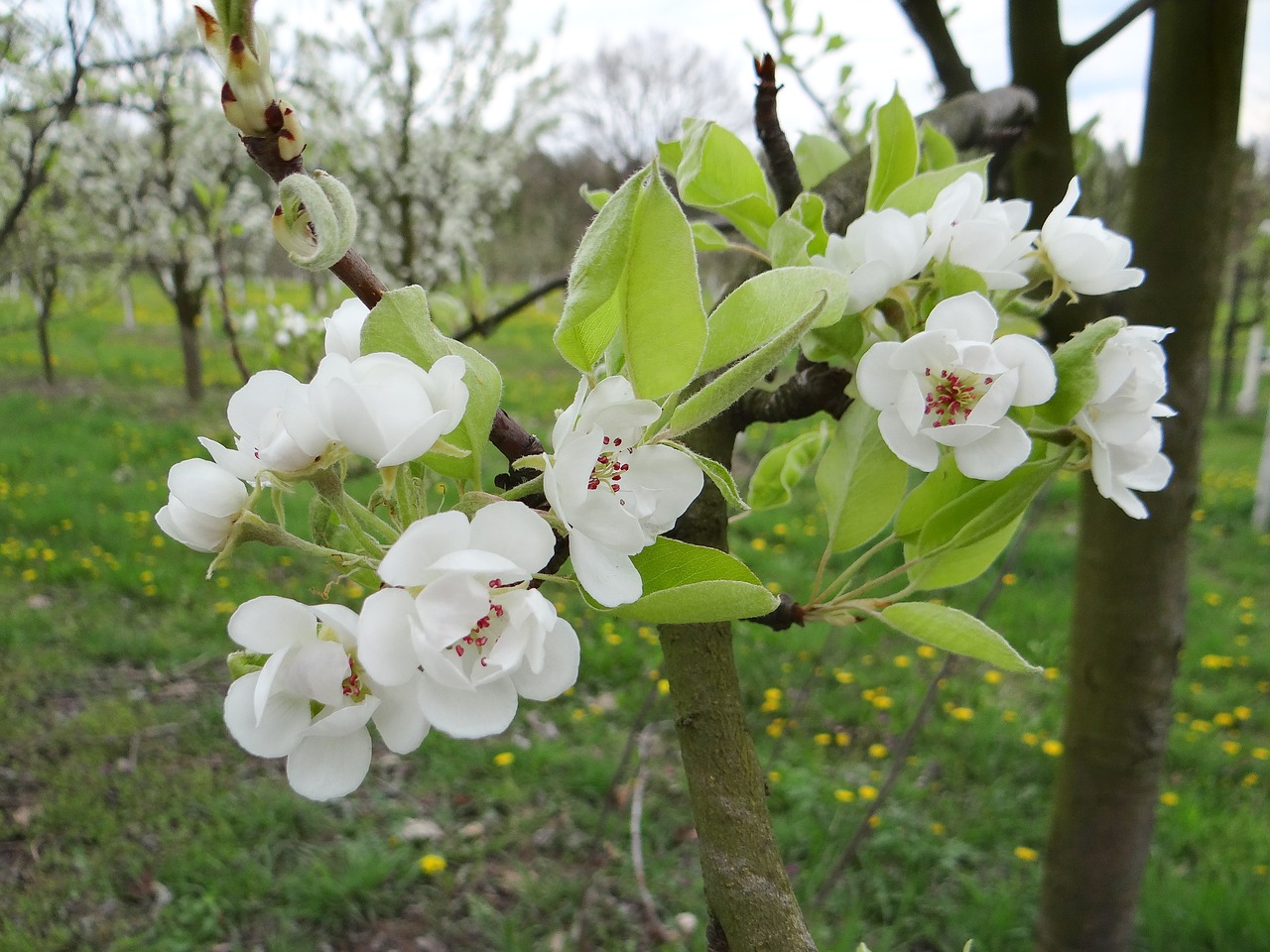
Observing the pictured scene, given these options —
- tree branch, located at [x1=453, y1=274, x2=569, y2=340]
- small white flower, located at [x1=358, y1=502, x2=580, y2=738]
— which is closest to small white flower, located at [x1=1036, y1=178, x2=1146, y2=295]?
small white flower, located at [x1=358, y1=502, x2=580, y2=738]

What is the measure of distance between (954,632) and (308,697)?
1.27 ft

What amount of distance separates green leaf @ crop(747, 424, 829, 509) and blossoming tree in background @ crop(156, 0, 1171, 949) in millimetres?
220

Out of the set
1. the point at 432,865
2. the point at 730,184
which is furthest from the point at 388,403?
the point at 432,865

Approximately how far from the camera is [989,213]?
580 mm

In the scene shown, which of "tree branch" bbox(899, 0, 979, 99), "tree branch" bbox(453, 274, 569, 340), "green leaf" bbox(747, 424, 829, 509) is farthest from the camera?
"tree branch" bbox(899, 0, 979, 99)

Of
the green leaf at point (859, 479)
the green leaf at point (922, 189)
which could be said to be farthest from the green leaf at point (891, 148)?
the green leaf at point (859, 479)

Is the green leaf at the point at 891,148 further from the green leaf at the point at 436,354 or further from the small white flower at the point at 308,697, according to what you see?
the small white flower at the point at 308,697

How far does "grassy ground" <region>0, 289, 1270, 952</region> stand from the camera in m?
2.51

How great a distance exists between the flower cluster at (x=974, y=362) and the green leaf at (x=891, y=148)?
0.10m

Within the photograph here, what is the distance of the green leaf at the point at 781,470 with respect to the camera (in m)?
0.83

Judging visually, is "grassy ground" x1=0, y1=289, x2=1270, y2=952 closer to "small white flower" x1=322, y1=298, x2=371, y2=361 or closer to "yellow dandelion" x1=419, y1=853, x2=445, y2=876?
"yellow dandelion" x1=419, y1=853, x2=445, y2=876

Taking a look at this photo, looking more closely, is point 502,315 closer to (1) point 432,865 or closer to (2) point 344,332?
(2) point 344,332

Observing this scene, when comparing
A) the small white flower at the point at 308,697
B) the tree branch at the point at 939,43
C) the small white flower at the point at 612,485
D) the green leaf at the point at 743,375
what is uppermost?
the tree branch at the point at 939,43

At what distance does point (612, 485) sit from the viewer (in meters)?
0.45
